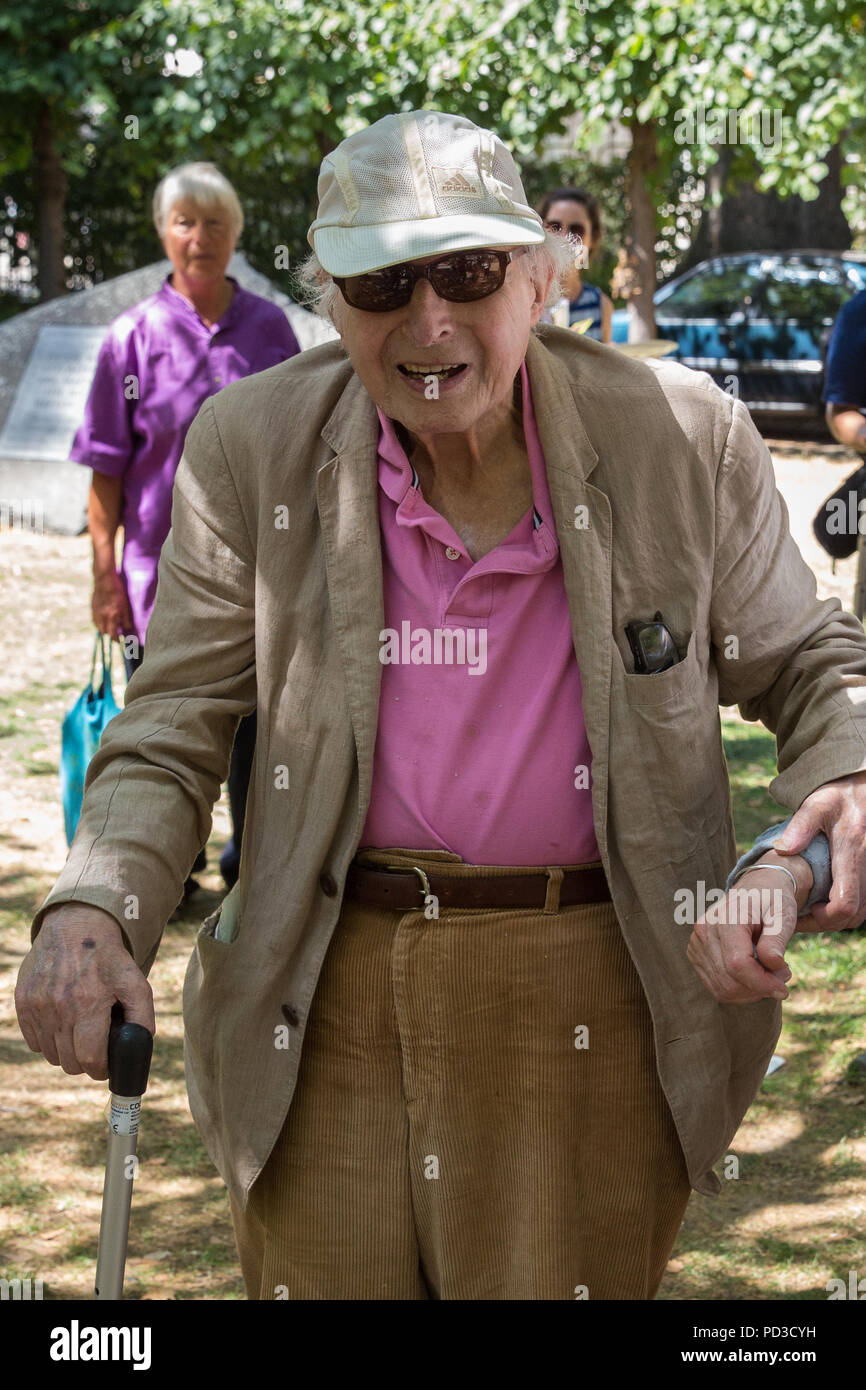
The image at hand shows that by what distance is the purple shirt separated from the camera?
215 inches

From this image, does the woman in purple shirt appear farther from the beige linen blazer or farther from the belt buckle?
the belt buckle

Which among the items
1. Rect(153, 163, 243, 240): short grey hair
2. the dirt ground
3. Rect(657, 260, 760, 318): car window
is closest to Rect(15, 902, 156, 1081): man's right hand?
the dirt ground

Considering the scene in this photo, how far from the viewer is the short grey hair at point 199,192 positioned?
5.70 metres

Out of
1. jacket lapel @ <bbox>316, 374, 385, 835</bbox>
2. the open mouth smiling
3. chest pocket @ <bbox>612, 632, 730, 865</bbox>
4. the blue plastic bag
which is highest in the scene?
the open mouth smiling

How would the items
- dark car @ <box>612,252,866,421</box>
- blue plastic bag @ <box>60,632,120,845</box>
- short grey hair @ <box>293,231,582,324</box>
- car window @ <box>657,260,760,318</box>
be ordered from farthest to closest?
car window @ <box>657,260,760,318</box> < dark car @ <box>612,252,866,421</box> < blue plastic bag @ <box>60,632,120,845</box> < short grey hair @ <box>293,231,582,324</box>

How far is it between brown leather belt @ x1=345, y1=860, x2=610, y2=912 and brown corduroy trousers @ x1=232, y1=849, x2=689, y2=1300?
0.01 m

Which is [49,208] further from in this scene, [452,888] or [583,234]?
[452,888]

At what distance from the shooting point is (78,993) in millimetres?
2006

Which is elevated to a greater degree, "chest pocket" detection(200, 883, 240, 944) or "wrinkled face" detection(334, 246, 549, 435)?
"wrinkled face" detection(334, 246, 549, 435)

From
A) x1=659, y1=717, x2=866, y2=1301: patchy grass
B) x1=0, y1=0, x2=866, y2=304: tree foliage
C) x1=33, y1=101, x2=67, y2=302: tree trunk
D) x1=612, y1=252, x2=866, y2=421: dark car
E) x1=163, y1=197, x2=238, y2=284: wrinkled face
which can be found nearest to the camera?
x1=659, y1=717, x2=866, y2=1301: patchy grass

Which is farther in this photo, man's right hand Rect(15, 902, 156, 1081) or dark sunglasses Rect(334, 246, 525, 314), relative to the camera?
dark sunglasses Rect(334, 246, 525, 314)

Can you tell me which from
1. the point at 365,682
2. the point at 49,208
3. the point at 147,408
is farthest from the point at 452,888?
the point at 49,208

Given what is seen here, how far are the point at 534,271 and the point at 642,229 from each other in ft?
42.8
